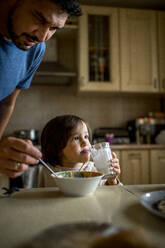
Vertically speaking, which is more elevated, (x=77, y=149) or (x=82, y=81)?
(x=82, y=81)

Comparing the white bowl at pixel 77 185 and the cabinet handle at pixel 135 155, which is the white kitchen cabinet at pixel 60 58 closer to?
the cabinet handle at pixel 135 155

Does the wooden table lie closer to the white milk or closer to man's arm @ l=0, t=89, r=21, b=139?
the white milk

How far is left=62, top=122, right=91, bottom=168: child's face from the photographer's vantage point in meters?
1.23

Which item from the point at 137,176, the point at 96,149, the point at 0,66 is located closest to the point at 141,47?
the point at 137,176

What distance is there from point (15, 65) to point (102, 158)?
0.74 m

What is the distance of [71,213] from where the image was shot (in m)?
0.57

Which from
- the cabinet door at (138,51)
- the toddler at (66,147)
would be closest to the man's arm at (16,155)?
the toddler at (66,147)

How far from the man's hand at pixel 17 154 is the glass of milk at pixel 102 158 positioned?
38 cm

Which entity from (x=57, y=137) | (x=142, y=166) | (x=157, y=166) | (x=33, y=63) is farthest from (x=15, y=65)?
(x=157, y=166)

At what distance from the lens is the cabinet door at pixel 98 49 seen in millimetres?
2699

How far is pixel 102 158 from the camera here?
3.06 ft

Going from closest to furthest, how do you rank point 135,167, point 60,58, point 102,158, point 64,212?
point 64,212 → point 102,158 → point 135,167 → point 60,58

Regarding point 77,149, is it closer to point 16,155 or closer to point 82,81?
point 16,155

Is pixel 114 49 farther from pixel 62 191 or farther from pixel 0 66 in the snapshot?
pixel 62 191
